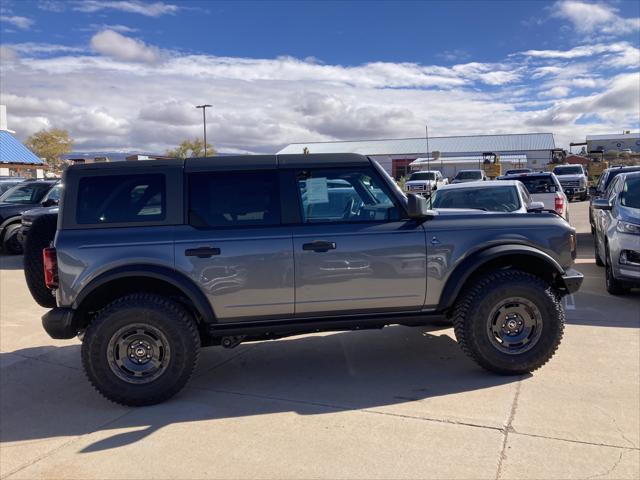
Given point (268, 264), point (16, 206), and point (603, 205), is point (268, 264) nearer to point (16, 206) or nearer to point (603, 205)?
point (603, 205)

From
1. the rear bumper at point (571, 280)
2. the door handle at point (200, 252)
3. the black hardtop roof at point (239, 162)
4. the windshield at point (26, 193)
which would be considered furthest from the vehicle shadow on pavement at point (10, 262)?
the rear bumper at point (571, 280)

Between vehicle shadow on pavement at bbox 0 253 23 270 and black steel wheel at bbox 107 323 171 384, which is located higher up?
vehicle shadow on pavement at bbox 0 253 23 270

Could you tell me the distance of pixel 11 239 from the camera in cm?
1292

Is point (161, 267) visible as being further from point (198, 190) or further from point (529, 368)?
point (529, 368)

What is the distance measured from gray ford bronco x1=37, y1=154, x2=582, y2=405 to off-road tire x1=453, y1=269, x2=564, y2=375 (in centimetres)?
1

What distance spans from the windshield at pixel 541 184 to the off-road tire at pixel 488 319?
30.0 ft

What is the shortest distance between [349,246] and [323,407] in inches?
49.4

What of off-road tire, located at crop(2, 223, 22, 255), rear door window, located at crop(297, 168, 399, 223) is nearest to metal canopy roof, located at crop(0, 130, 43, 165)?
off-road tire, located at crop(2, 223, 22, 255)

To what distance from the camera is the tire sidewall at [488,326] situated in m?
4.60

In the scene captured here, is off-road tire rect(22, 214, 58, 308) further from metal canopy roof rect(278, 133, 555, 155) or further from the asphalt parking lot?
metal canopy roof rect(278, 133, 555, 155)

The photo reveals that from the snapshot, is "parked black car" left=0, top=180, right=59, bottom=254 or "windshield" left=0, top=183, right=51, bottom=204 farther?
"windshield" left=0, top=183, right=51, bottom=204

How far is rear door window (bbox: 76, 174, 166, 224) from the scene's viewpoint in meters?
4.39

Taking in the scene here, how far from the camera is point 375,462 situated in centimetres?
342

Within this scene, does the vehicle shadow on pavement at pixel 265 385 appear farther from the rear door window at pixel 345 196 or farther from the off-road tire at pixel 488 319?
the rear door window at pixel 345 196
